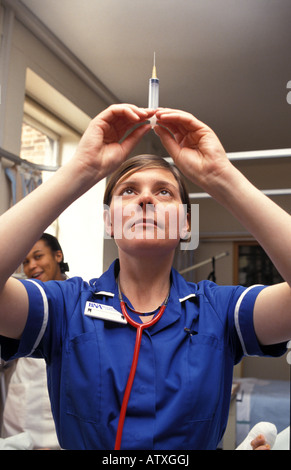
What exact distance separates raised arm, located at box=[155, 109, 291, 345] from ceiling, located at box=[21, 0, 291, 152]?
107 cm

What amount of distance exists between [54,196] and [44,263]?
2.42 ft

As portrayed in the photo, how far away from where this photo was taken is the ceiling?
1.91 m

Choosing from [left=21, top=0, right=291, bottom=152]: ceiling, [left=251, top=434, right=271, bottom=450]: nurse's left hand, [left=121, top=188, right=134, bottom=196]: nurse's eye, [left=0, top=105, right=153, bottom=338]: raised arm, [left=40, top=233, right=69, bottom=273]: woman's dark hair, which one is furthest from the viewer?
[left=21, top=0, right=291, bottom=152]: ceiling

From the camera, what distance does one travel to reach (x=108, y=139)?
1.98ft

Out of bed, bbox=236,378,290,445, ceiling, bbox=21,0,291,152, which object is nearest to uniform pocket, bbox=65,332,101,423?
ceiling, bbox=21,0,291,152

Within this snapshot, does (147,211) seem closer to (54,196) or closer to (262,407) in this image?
(54,196)

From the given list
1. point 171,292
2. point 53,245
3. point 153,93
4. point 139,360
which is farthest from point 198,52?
point 139,360

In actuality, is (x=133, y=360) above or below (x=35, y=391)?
above

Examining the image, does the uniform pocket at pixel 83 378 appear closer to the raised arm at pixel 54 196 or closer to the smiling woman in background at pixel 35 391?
the raised arm at pixel 54 196

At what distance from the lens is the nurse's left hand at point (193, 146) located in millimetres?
566

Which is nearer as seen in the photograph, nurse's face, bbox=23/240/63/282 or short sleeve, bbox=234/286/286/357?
short sleeve, bbox=234/286/286/357

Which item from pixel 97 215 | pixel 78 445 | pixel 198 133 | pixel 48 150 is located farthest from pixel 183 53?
pixel 78 445

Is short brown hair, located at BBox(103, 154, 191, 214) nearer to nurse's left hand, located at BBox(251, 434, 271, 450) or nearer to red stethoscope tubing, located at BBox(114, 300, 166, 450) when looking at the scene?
red stethoscope tubing, located at BBox(114, 300, 166, 450)
